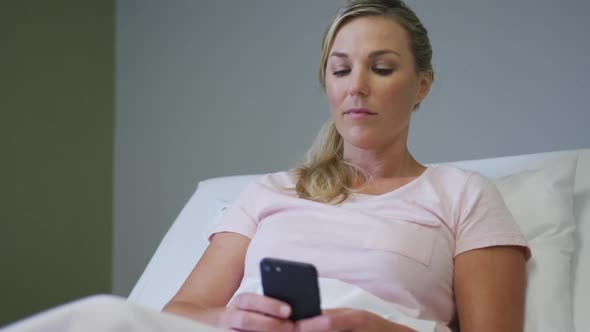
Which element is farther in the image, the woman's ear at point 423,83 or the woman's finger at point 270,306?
the woman's ear at point 423,83

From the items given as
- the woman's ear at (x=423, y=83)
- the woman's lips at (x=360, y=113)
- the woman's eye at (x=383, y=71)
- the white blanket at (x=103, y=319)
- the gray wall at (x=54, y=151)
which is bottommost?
the gray wall at (x=54, y=151)

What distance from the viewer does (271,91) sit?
240cm

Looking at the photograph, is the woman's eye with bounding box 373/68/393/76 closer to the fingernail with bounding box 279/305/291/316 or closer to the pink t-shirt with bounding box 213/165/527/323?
the pink t-shirt with bounding box 213/165/527/323

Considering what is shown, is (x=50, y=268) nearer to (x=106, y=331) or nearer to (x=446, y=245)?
(x=446, y=245)

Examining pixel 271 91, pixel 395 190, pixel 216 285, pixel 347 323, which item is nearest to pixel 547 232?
pixel 395 190

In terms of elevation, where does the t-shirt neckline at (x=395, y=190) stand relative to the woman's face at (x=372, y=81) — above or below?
below

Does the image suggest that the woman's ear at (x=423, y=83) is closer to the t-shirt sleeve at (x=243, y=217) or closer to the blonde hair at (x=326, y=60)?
the blonde hair at (x=326, y=60)

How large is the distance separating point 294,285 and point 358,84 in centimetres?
49

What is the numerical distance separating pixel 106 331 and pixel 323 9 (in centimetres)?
175

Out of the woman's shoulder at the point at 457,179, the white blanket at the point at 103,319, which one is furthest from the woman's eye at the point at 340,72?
the white blanket at the point at 103,319

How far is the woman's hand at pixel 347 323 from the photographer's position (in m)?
0.87

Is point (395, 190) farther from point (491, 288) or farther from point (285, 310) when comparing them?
point (285, 310)

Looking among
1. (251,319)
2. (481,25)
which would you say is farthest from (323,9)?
(251,319)

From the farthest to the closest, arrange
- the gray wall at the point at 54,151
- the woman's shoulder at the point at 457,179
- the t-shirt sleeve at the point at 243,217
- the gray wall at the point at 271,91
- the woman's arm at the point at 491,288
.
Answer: the gray wall at the point at 54,151 < the gray wall at the point at 271,91 < the t-shirt sleeve at the point at 243,217 < the woman's shoulder at the point at 457,179 < the woman's arm at the point at 491,288
